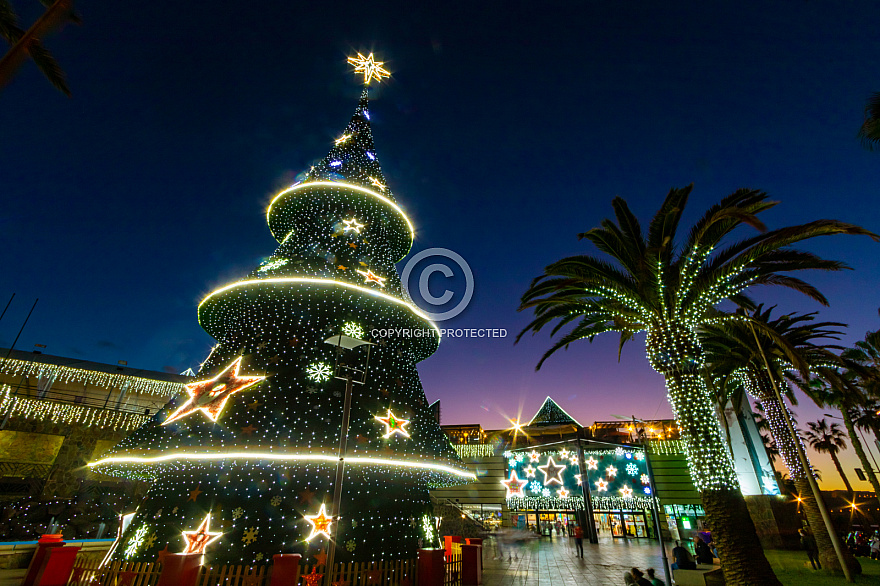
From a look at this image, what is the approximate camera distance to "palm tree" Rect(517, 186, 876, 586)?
7.80 meters

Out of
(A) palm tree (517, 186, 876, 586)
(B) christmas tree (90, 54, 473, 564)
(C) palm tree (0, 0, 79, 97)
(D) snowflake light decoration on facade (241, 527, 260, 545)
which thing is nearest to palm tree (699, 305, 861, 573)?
Result: (A) palm tree (517, 186, 876, 586)

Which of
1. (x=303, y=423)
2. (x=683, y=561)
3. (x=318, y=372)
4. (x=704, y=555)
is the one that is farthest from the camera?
(x=704, y=555)

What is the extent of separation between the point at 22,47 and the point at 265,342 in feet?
23.8

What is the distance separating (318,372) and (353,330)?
142 centimetres

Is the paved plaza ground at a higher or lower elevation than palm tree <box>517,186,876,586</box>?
lower

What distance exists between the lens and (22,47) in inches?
268

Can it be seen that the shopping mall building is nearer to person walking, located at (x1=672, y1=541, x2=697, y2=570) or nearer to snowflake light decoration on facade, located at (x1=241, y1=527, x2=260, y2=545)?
person walking, located at (x1=672, y1=541, x2=697, y2=570)

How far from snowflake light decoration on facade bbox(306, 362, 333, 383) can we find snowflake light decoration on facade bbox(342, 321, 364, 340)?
3.36ft

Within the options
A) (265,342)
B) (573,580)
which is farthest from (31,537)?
(573,580)

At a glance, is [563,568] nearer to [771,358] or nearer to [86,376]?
[771,358]

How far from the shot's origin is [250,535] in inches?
288

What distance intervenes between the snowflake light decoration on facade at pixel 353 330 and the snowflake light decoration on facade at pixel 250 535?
4564 millimetres

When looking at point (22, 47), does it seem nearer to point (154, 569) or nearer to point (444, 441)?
point (154, 569)

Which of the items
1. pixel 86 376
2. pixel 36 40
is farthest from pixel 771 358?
pixel 86 376
